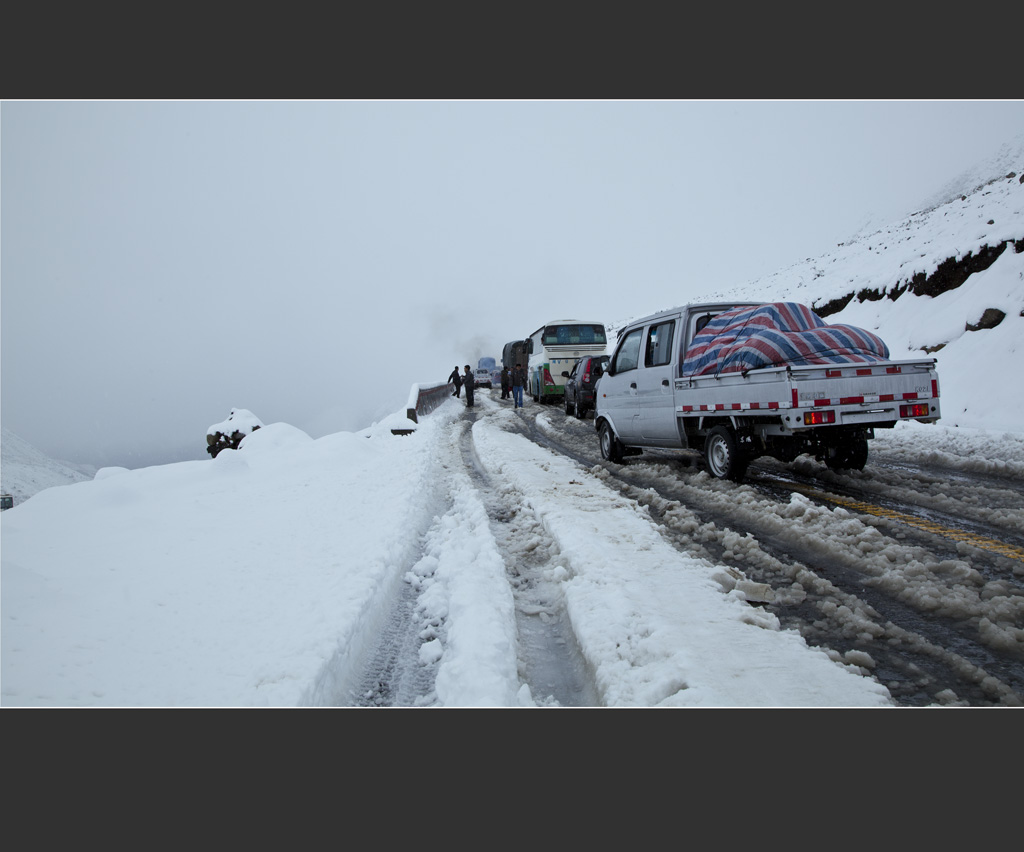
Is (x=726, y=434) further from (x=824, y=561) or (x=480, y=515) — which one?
(x=480, y=515)

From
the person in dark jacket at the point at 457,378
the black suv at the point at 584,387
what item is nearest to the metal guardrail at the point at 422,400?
the person in dark jacket at the point at 457,378

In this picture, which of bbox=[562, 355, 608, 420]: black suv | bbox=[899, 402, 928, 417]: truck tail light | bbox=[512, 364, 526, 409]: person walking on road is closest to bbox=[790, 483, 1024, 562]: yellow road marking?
bbox=[899, 402, 928, 417]: truck tail light

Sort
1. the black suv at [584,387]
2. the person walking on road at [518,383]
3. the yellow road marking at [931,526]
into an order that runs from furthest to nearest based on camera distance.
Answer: the person walking on road at [518,383] → the black suv at [584,387] → the yellow road marking at [931,526]

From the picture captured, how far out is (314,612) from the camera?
134 inches

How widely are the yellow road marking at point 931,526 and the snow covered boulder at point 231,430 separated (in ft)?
44.1

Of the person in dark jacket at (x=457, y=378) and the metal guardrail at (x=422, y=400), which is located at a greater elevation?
the person in dark jacket at (x=457, y=378)

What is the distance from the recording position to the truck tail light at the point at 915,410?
19.9 feet

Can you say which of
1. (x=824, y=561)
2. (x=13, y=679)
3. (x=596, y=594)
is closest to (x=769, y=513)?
(x=824, y=561)

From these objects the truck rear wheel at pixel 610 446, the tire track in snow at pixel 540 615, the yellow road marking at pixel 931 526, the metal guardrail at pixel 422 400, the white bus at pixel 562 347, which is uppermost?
the white bus at pixel 562 347

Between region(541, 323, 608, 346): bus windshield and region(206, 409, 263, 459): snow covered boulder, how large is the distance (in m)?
12.2

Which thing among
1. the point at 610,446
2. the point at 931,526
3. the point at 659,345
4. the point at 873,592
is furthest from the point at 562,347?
the point at 873,592

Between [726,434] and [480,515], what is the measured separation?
3.34 meters

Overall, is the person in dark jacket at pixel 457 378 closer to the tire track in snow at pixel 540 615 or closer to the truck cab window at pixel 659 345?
the truck cab window at pixel 659 345

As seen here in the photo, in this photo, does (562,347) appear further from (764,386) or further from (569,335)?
(764,386)
